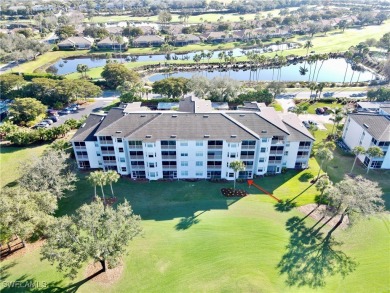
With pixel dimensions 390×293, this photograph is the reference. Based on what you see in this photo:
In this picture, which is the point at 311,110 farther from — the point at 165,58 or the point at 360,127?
the point at 165,58

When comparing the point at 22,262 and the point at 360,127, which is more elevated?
the point at 360,127

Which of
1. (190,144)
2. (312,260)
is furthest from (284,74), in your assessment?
(312,260)

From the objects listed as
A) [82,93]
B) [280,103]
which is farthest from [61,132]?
[280,103]

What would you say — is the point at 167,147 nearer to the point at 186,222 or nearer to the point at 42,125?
the point at 186,222

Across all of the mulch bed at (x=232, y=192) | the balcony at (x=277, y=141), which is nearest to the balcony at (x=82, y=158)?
the mulch bed at (x=232, y=192)

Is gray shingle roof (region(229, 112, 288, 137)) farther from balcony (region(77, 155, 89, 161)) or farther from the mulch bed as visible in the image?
balcony (region(77, 155, 89, 161))

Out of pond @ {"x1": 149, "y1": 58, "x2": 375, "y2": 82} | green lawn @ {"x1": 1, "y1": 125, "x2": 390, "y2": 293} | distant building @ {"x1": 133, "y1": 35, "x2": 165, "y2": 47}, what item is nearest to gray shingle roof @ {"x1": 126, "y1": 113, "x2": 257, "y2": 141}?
green lawn @ {"x1": 1, "y1": 125, "x2": 390, "y2": 293}
